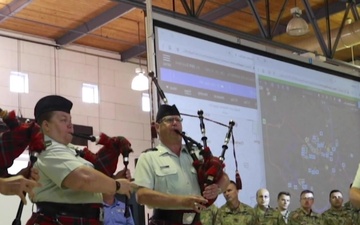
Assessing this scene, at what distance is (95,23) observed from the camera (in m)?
9.66

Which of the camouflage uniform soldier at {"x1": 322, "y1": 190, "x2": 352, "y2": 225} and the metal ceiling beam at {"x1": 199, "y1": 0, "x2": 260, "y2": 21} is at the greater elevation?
the metal ceiling beam at {"x1": 199, "y1": 0, "x2": 260, "y2": 21}

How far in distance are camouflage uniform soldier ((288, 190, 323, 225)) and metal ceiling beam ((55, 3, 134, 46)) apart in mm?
3681

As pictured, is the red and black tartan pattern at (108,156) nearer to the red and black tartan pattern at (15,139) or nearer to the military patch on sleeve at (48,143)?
the military patch on sleeve at (48,143)

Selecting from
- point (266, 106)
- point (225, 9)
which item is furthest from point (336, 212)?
point (225, 9)

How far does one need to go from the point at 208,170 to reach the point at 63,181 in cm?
99


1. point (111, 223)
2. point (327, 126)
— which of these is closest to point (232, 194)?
point (111, 223)

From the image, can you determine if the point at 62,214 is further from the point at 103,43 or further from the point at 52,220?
the point at 103,43

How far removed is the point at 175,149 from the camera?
3881 millimetres

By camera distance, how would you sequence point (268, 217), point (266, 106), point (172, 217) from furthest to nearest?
1. point (268, 217)
2. point (266, 106)
3. point (172, 217)

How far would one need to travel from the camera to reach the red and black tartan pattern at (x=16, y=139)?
9.68 ft

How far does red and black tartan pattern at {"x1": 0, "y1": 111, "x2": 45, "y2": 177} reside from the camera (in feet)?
9.68

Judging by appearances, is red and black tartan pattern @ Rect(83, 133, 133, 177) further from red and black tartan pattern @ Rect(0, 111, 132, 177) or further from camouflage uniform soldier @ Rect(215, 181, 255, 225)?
camouflage uniform soldier @ Rect(215, 181, 255, 225)

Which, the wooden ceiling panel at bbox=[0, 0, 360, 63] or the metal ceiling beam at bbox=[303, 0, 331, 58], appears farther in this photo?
the wooden ceiling panel at bbox=[0, 0, 360, 63]

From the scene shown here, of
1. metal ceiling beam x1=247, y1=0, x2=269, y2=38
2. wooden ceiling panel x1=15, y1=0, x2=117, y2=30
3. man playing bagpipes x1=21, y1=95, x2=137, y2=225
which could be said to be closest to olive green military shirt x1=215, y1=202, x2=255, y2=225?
metal ceiling beam x1=247, y1=0, x2=269, y2=38
